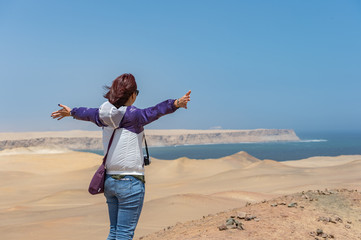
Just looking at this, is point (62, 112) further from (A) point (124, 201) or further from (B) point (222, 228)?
(B) point (222, 228)

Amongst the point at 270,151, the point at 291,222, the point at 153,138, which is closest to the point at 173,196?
the point at 291,222

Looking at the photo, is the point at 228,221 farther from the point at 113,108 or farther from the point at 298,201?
the point at 113,108

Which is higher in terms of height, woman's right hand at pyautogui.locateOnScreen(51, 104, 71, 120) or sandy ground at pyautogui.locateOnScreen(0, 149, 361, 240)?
woman's right hand at pyautogui.locateOnScreen(51, 104, 71, 120)

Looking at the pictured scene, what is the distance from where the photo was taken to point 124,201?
3383 millimetres

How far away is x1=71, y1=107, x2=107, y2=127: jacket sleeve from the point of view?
350cm

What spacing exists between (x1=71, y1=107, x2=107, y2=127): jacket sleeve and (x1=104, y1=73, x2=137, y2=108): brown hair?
0.61 feet

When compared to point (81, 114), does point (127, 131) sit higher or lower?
lower

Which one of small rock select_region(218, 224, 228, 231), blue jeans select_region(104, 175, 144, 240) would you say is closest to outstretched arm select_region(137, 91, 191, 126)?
blue jeans select_region(104, 175, 144, 240)

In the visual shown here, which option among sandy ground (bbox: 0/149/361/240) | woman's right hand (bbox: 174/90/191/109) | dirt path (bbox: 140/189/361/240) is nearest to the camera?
woman's right hand (bbox: 174/90/191/109)

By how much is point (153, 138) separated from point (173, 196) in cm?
11864

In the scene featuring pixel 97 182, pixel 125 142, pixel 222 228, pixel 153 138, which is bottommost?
pixel 153 138

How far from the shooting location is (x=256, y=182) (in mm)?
18516

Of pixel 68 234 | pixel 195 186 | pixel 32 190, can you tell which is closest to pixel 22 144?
pixel 32 190

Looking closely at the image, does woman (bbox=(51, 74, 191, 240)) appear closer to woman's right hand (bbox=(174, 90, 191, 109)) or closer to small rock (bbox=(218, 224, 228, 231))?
woman's right hand (bbox=(174, 90, 191, 109))
